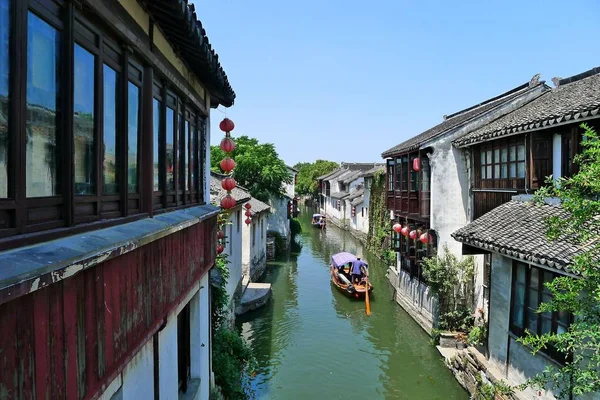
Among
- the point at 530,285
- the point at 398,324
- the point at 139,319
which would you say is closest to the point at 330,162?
the point at 398,324

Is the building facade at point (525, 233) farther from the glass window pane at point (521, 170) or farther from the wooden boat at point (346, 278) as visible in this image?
the wooden boat at point (346, 278)

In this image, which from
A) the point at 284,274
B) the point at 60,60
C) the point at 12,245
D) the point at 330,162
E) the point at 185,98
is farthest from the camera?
the point at 330,162

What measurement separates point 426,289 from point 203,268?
12.4 m

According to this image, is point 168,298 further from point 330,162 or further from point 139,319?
point 330,162

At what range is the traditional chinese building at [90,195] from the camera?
2.27m

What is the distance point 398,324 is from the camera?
18.5 m

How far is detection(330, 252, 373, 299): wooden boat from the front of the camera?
21.9 meters

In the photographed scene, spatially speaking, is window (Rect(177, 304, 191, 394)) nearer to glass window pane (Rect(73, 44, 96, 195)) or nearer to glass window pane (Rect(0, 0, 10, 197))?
glass window pane (Rect(73, 44, 96, 195))

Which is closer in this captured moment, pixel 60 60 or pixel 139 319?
pixel 60 60

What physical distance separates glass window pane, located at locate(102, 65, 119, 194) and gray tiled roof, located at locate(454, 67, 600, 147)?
9064 mm

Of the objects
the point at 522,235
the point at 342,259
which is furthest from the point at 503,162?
the point at 342,259

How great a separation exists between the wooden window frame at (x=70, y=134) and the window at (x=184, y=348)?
11.5 ft

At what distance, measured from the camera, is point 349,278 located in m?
Answer: 24.3

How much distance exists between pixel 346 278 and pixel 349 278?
2.18 ft
